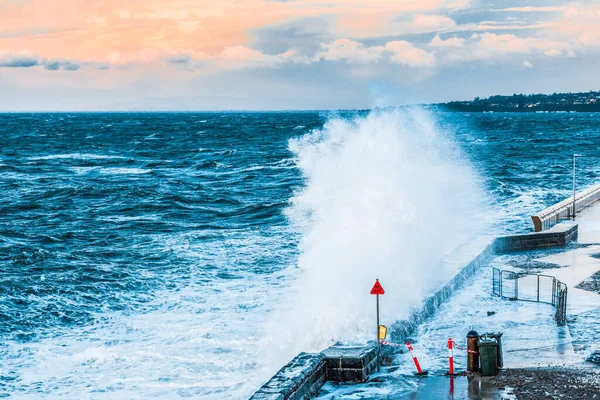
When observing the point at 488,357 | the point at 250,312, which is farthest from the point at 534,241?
the point at 488,357

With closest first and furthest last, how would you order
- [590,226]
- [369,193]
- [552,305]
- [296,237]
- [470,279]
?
[552,305]
[470,279]
[369,193]
[590,226]
[296,237]

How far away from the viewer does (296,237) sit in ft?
90.4

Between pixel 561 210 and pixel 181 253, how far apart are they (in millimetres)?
12997

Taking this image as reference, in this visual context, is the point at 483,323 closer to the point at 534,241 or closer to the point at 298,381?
the point at 298,381

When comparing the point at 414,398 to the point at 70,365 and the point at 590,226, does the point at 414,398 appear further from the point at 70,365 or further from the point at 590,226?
the point at 590,226

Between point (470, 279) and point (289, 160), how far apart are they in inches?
1841

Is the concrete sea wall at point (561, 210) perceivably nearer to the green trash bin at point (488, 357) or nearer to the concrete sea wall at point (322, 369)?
the concrete sea wall at point (322, 369)

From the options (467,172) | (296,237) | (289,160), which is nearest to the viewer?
(296,237)

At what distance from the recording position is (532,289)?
57.9 feet

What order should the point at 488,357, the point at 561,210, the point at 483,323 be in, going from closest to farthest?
the point at 488,357 < the point at 483,323 < the point at 561,210

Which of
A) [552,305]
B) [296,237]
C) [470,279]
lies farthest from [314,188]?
[552,305]

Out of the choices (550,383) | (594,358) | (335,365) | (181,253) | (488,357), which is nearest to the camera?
(550,383)

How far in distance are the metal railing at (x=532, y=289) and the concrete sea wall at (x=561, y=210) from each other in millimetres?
5565

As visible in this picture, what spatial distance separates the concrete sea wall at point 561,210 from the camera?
79.9 feet
